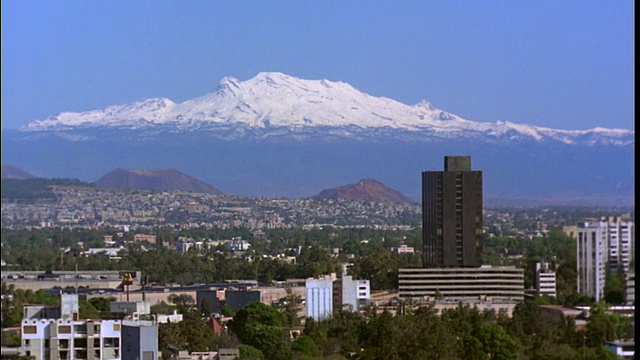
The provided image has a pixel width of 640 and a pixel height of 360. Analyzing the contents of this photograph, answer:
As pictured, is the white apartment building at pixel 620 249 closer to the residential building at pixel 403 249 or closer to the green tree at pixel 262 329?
the green tree at pixel 262 329

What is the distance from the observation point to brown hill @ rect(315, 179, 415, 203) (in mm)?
20625

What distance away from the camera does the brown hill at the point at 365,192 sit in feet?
67.7

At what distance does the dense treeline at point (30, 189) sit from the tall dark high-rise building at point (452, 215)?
17.2ft

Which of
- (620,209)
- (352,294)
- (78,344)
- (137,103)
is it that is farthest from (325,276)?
(620,209)

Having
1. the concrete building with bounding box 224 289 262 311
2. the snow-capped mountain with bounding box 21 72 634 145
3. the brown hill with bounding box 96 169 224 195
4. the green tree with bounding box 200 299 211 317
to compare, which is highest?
the snow-capped mountain with bounding box 21 72 634 145

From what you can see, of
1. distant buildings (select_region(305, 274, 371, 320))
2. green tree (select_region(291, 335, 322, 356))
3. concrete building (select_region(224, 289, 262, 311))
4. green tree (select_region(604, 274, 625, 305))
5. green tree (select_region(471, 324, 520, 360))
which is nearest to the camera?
green tree (select_region(604, 274, 625, 305))

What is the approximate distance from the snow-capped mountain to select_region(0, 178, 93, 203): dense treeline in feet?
2.62

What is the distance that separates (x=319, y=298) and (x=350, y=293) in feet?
2.24

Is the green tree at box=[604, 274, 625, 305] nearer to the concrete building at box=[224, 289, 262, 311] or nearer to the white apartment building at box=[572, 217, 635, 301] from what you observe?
the white apartment building at box=[572, 217, 635, 301]

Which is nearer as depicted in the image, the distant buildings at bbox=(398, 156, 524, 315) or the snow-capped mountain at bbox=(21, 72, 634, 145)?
the distant buildings at bbox=(398, 156, 524, 315)

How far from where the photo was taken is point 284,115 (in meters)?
19.8

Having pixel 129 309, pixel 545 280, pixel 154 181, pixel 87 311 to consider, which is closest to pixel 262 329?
pixel 87 311

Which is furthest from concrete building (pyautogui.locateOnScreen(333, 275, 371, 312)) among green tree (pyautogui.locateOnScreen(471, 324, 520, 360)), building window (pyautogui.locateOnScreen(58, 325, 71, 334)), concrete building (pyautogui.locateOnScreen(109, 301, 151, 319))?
building window (pyautogui.locateOnScreen(58, 325, 71, 334))

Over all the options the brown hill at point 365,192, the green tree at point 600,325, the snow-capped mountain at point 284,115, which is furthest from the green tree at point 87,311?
the brown hill at point 365,192
